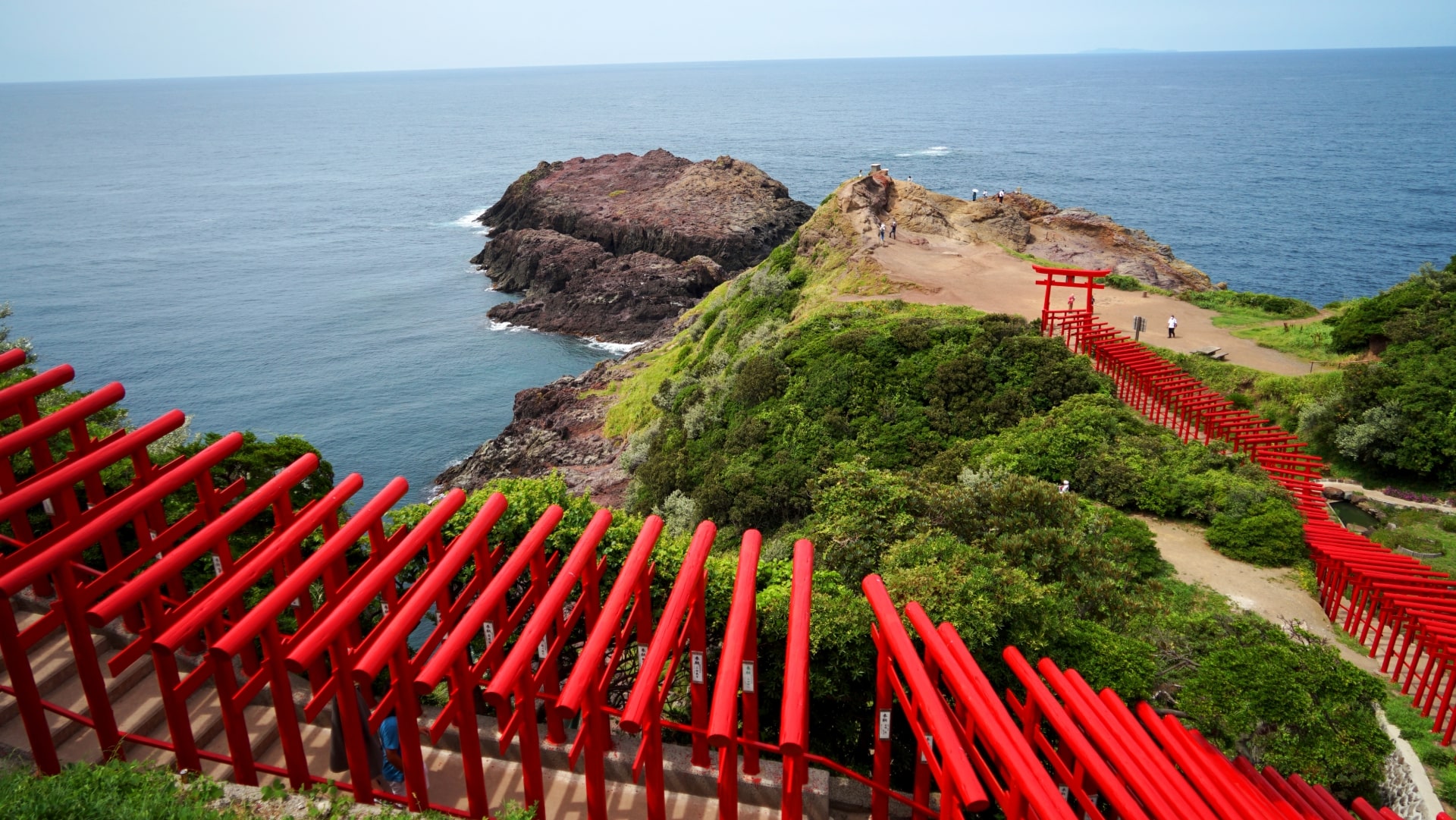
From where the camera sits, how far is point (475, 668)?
9.61m

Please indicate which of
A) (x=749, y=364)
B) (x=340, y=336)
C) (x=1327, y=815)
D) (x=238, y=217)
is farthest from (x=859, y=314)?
(x=238, y=217)

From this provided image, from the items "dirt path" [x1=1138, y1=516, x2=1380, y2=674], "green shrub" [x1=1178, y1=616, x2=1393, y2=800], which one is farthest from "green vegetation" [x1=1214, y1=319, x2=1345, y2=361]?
"green shrub" [x1=1178, y1=616, x2=1393, y2=800]

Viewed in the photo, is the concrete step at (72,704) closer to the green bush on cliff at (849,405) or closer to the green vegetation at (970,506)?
the green vegetation at (970,506)

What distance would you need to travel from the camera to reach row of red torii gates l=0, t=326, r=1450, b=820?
8.02 metres

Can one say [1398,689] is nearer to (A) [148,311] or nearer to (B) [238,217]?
(A) [148,311]

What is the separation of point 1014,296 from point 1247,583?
75.5 ft

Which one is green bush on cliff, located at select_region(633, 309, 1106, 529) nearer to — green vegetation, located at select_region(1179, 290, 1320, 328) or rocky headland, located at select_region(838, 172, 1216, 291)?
green vegetation, located at select_region(1179, 290, 1320, 328)

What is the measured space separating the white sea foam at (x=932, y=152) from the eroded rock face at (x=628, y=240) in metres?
64.6

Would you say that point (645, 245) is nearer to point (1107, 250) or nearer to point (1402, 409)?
point (1107, 250)

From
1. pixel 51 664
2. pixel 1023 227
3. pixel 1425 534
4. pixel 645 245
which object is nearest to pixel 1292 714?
pixel 1425 534

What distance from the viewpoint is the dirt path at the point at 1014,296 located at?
1371 inches

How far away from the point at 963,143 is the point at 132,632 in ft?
572

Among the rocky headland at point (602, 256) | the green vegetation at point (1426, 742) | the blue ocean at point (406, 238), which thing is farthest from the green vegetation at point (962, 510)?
the blue ocean at point (406, 238)

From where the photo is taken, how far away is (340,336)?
225 ft
